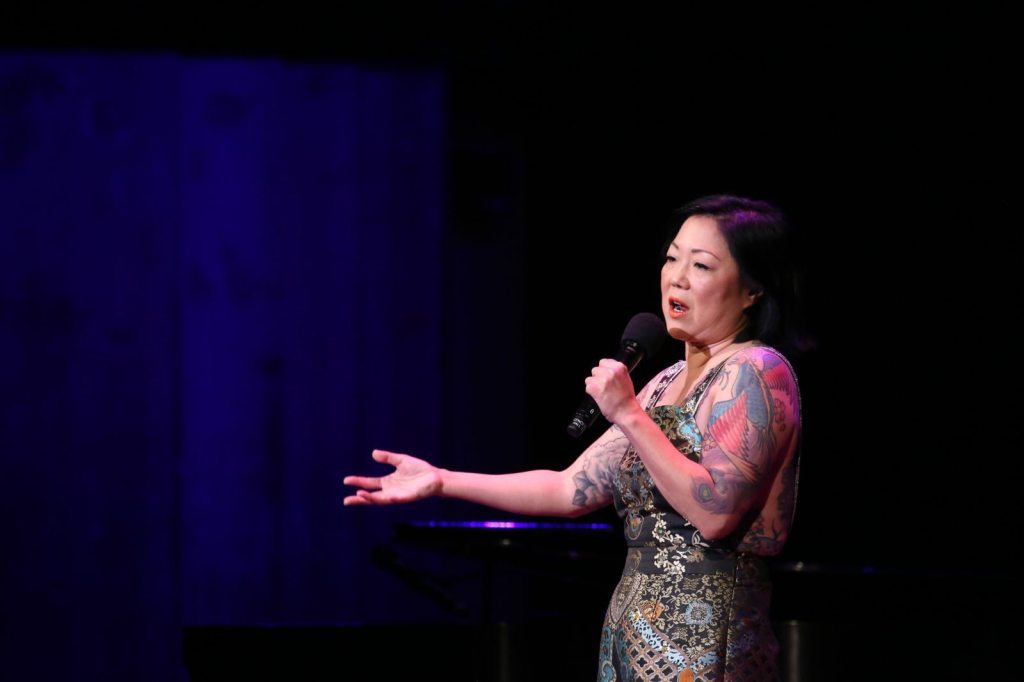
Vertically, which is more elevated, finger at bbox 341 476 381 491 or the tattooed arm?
the tattooed arm

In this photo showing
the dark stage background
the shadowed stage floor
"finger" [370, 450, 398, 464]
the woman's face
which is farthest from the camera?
the dark stage background

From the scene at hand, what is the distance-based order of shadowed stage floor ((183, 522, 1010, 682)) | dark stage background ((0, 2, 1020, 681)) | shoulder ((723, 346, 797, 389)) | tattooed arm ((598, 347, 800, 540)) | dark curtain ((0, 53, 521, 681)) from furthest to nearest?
dark curtain ((0, 53, 521, 681)) < dark stage background ((0, 2, 1020, 681)) < shadowed stage floor ((183, 522, 1010, 682)) < shoulder ((723, 346, 797, 389)) < tattooed arm ((598, 347, 800, 540))


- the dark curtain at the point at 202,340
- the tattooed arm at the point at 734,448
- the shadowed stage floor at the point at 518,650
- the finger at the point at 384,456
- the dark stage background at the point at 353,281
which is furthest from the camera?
the dark curtain at the point at 202,340

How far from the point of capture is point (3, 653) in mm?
5262

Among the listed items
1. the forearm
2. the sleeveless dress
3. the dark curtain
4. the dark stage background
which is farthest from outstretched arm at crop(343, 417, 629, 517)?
the dark curtain

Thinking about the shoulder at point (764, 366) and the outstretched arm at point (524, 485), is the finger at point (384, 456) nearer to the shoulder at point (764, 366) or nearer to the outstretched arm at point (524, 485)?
the outstretched arm at point (524, 485)

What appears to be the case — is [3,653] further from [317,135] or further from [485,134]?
[485,134]

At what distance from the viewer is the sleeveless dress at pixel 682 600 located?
1.99 meters

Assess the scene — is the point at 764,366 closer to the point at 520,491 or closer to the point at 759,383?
the point at 759,383

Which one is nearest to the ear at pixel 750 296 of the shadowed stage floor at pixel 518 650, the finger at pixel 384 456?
the finger at pixel 384 456

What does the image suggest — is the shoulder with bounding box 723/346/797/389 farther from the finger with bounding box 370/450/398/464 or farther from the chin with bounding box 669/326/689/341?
the finger with bounding box 370/450/398/464

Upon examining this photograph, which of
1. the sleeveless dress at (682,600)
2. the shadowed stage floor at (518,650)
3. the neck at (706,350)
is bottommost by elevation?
the shadowed stage floor at (518,650)

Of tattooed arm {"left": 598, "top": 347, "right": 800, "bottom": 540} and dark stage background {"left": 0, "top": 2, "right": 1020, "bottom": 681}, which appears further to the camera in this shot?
dark stage background {"left": 0, "top": 2, "right": 1020, "bottom": 681}

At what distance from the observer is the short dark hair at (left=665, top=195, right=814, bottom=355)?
217 centimetres
